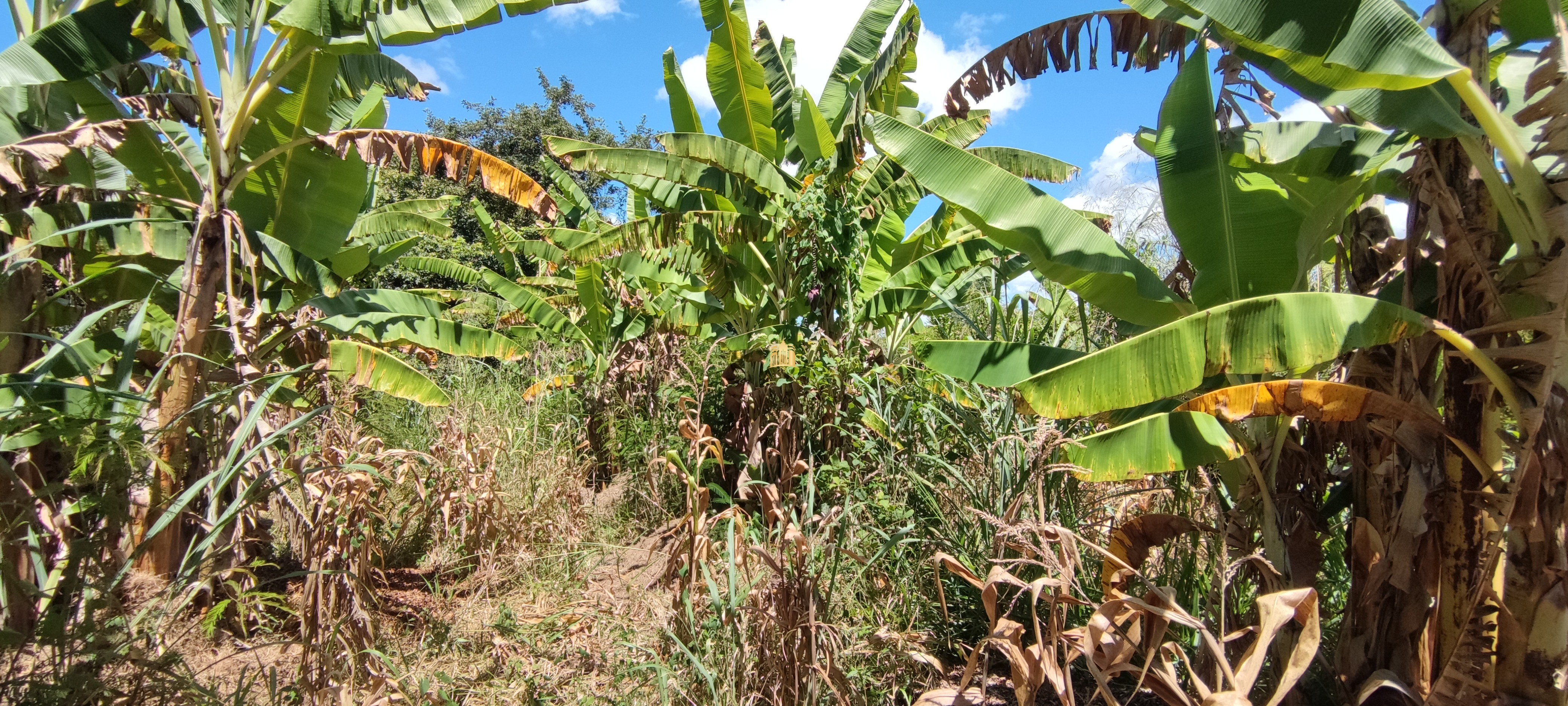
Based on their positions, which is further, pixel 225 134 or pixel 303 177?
pixel 303 177

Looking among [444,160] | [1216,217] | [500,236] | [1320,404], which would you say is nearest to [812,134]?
[444,160]

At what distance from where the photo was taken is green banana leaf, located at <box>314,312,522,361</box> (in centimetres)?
442

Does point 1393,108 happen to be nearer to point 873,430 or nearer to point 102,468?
point 873,430

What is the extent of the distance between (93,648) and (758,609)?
1.92 metres

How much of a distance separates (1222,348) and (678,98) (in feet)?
17.1

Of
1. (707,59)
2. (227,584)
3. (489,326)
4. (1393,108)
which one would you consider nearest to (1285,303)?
(1393,108)

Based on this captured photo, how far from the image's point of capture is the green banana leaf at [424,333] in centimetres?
442

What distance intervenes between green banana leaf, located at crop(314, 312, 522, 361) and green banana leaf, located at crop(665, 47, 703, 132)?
2.40 meters

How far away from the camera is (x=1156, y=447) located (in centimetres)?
278

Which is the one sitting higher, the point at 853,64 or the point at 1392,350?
the point at 853,64

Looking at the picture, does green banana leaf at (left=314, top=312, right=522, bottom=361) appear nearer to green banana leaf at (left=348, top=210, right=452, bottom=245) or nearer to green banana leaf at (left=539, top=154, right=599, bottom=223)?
green banana leaf at (left=348, top=210, right=452, bottom=245)

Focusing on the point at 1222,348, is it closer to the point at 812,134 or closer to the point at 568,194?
the point at 812,134

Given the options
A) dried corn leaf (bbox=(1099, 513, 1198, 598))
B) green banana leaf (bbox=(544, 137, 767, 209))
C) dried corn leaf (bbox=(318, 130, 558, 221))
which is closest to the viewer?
dried corn leaf (bbox=(1099, 513, 1198, 598))

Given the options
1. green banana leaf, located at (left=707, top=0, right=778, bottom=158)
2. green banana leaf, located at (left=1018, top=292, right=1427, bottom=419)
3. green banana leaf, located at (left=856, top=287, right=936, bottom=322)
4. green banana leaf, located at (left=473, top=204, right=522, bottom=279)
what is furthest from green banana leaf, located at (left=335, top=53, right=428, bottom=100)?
green banana leaf, located at (left=1018, top=292, right=1427, bottom=419)
